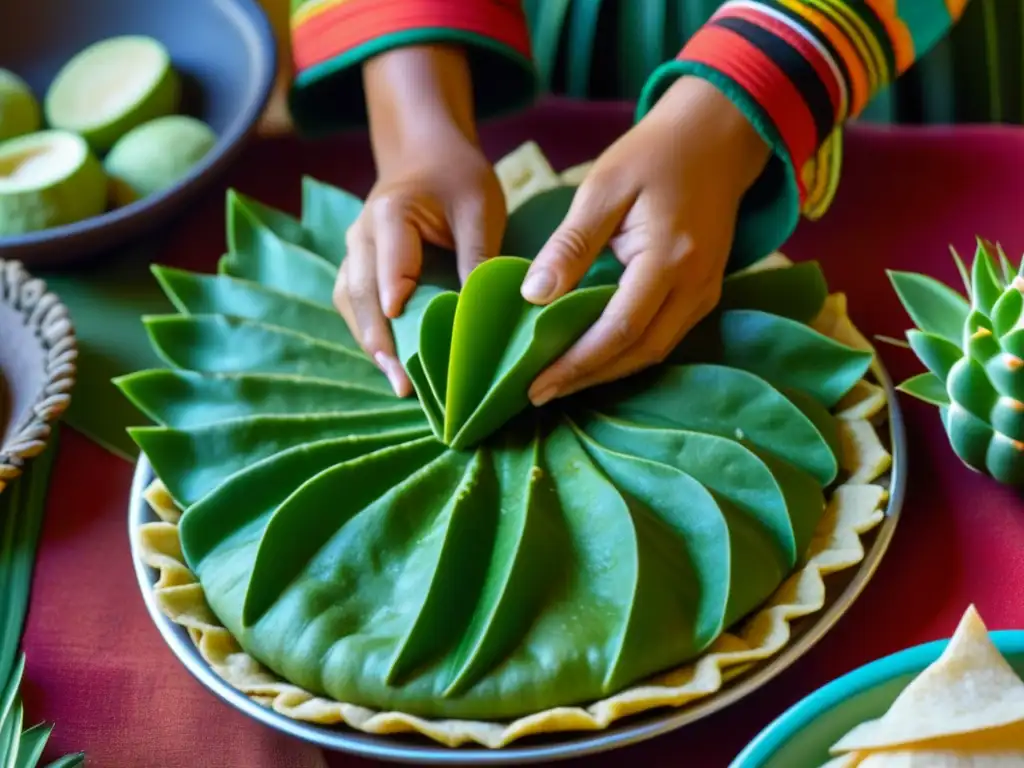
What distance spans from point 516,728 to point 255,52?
80 cm

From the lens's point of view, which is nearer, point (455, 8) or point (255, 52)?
point (455, 8)

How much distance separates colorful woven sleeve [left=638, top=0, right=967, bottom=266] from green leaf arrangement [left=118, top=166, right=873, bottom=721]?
0.07 m

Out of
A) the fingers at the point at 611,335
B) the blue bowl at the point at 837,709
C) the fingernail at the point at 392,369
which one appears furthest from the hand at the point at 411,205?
the blue bowl at the point at 837,709

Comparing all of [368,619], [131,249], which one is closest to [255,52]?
[131,249]

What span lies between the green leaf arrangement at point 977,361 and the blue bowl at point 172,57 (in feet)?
2.09

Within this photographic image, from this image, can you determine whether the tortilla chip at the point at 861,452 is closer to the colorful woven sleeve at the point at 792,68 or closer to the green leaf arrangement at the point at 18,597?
the colorful woven sleeve at the point at 792,68

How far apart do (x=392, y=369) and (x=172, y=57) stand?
0.68 metres

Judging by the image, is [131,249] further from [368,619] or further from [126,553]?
[368,619]

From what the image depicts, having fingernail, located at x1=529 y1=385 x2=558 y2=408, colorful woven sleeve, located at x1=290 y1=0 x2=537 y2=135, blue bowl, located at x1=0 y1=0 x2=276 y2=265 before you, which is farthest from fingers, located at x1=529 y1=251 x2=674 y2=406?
blue bowl, located at x1=0 y1=0 x2=276 y2=265

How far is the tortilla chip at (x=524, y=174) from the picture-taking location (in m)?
0.94

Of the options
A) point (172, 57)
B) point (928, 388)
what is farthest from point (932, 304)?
point (172, 57)

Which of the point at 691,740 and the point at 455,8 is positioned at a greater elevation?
the point at 455,8

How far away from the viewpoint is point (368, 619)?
62 centimetres

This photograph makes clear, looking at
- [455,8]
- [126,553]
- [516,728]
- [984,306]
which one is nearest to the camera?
[516,728]
